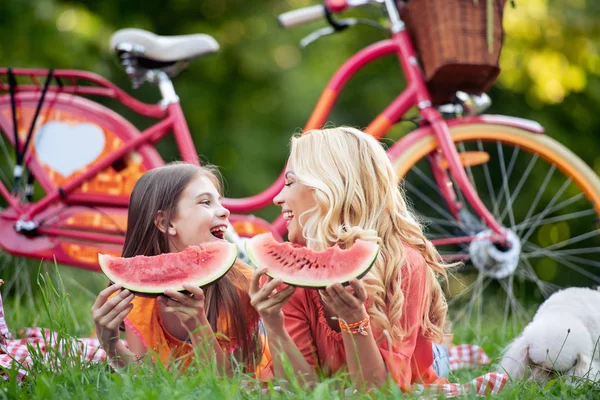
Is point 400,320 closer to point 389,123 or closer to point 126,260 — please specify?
point 126,260

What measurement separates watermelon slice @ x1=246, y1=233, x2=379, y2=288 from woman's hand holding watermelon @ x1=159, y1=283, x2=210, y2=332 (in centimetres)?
22

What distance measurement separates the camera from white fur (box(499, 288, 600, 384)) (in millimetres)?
2895

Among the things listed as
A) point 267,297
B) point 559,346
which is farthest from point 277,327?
point 559,346

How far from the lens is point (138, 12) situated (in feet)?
28.7

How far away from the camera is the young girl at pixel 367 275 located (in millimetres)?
2521

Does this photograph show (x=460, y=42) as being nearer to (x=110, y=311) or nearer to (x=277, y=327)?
(x=277, y=327)

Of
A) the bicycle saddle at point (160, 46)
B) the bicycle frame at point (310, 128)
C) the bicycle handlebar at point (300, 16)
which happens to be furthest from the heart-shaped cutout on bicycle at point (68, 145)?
the bicycle handlebar at point (300, 16)

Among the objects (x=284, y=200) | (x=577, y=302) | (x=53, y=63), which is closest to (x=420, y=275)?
(x=284, y=200)

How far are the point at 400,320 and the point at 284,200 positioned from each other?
22.4 inches

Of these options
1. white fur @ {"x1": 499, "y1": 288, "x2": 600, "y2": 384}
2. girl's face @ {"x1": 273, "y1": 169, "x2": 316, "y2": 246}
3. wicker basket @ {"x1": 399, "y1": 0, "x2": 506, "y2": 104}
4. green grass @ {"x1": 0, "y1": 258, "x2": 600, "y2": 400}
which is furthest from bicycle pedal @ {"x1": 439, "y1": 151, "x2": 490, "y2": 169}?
girl's face @ {"x1": 273, "y1": 169, "x2": 316, "y2": 246}

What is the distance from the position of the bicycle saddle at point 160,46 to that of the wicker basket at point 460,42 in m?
1.13

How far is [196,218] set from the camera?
2.86 metres

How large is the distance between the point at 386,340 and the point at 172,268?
741 millimetres

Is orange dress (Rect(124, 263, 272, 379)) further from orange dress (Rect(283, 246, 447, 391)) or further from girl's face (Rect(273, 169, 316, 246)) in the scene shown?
girl's face (Rect(273, 169, 316, 246))
